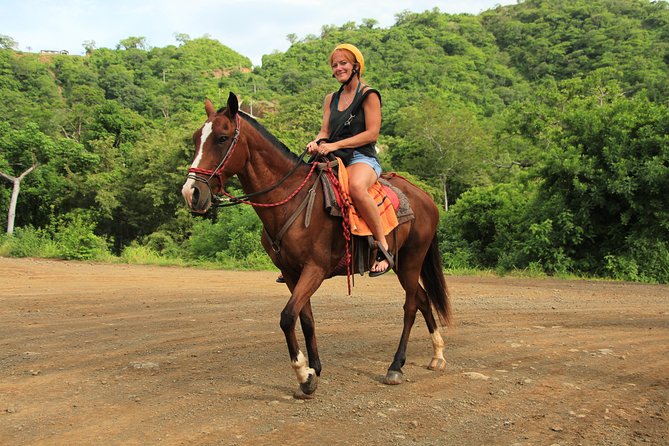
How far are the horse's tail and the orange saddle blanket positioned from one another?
110 cm

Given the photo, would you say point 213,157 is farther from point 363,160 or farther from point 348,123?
point 363,160

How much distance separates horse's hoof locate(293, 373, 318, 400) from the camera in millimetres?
4695

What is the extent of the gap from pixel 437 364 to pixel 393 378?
0.78 m

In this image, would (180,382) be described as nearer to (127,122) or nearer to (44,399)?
(44,399)

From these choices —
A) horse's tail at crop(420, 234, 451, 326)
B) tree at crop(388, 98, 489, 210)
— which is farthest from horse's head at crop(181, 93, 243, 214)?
tree at crop(388, 98, 489, 210)

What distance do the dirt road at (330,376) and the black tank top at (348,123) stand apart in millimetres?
2157

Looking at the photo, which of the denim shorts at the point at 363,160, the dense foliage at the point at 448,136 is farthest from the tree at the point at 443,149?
the denim shorts at the point at 363,160

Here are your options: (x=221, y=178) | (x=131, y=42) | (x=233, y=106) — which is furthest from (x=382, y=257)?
(x=131, y=42)

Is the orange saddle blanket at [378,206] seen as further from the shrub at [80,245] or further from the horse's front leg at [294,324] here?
the shrub at [80,245]

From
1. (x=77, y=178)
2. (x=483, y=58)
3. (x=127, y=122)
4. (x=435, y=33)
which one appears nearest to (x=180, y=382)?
(x=77, y=178)

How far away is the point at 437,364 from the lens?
5.84 meters

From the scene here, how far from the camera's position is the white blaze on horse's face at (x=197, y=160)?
4441 mm

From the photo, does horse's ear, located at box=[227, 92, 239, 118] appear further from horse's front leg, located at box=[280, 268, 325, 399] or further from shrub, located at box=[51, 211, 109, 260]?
shrub, located at box=[51, 211, 109, 260]

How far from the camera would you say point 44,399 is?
4586mm
